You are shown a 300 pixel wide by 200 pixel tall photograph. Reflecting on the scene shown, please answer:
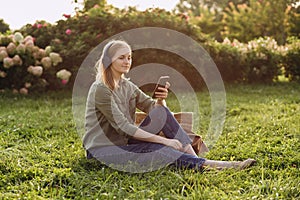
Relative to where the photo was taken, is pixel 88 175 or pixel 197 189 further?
pixel 88 175

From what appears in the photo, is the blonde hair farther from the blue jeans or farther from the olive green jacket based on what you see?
the blue jeans

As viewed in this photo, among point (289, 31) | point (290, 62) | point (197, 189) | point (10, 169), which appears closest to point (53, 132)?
point (10, 169)

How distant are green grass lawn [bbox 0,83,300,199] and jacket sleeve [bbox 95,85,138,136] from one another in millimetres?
314

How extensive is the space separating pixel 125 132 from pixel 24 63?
4.61m

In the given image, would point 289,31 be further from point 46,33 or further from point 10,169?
point 10,169

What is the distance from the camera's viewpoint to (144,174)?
9.82 ft

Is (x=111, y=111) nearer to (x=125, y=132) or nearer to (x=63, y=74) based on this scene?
(x=125, y=132)

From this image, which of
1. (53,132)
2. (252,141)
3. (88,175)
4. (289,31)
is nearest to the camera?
(88,175)

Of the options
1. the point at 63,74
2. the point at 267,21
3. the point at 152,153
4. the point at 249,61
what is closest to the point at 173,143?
the point at 152,153

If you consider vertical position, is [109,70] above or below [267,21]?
below

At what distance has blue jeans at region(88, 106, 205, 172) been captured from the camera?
3.07m

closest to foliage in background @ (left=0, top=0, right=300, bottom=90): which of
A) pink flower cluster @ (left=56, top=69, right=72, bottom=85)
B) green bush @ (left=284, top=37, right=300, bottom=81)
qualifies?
green bush @ (left=284, top=37, right=300, bottom=81)

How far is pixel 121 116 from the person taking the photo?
3.20 metres

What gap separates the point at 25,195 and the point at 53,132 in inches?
76.3
